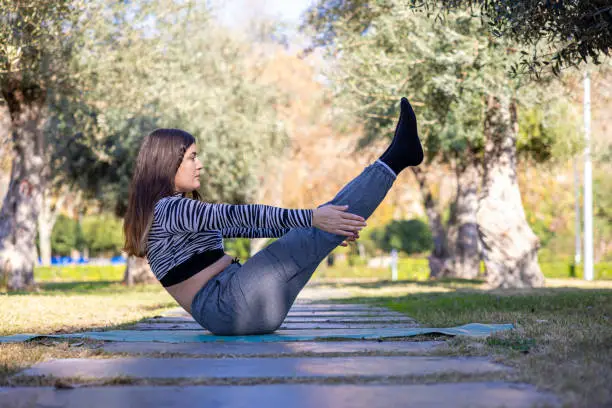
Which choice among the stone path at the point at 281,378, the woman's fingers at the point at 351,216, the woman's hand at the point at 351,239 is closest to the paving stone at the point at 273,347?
the stone path at the point at 281,378

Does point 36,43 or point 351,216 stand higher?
point 36,43

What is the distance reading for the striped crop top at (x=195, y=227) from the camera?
14.0 feet

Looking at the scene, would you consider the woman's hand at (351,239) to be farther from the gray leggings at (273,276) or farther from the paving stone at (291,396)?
the paving stone at (291,396)

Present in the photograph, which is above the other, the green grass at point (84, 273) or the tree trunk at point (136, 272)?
the tree trunk at point (136, 272)

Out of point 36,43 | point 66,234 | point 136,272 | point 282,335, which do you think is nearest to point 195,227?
point 282,335

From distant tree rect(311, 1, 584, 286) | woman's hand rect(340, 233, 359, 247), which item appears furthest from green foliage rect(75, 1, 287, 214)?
woman's hand rect(340, 233, 359, 247)

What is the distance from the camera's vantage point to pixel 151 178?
188 inches

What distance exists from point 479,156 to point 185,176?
53.9 feet

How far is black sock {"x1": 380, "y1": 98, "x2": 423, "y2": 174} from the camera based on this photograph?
4.54 m

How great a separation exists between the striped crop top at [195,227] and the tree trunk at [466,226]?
55.1 feet

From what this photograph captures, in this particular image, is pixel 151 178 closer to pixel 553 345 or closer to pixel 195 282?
pixel 195 282

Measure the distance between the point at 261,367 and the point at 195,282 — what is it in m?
1.53

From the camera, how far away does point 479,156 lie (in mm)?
20281

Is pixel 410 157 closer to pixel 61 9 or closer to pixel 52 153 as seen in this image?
pixel 61 9
